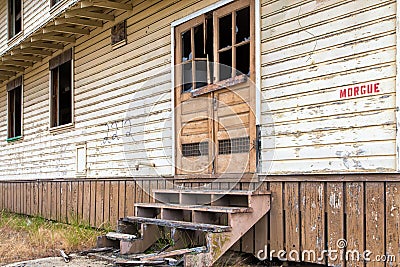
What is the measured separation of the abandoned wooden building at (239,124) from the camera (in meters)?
4.11

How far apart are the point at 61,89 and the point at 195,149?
4.67m

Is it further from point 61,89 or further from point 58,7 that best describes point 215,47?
point 58,7

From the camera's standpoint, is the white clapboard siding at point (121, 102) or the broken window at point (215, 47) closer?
the broken window at point (215, 47)

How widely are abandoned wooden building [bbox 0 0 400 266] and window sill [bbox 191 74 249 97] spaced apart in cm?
2

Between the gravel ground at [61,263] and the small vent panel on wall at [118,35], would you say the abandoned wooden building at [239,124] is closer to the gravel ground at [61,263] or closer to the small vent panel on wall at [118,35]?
the small vent panel on wall at [118,35]

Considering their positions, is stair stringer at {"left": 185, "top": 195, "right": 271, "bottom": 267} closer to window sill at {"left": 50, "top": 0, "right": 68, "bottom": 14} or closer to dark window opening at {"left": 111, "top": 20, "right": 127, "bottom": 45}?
dark window opening at {"left": 111, "top": 20, "right": 127, "bottom": 45}

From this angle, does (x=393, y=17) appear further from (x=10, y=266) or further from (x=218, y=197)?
(x=10, y=266)

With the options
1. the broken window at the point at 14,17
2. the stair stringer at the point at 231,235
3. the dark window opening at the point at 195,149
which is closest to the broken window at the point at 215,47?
the dark window opening at the point at 195,149

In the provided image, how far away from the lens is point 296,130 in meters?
4.71

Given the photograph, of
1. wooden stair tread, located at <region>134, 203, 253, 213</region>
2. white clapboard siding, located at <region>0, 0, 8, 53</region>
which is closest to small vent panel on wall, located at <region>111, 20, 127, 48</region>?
wooden stair tread, located at <region>134, 203, 253, 213</region>

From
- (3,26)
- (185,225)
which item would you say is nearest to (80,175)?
(185,225)

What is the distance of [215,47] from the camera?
5.71 m

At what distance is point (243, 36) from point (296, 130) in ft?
4.40

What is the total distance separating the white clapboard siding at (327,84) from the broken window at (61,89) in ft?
17.3
